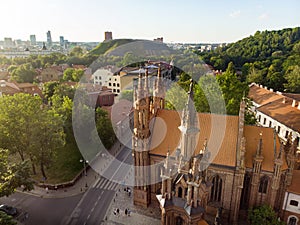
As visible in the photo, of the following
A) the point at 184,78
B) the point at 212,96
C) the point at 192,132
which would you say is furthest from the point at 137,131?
the point at 184,78

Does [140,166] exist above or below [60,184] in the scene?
above

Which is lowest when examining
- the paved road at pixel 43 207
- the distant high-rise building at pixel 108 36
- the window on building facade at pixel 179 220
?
the paved road at pixel 43 207

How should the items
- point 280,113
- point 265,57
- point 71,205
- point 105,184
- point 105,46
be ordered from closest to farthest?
point 71,205
point 105,184
point 280,113
point 265,57
point 105,46

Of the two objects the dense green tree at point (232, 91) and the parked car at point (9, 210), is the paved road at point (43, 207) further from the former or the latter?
the dense green tree at point (232, 91)

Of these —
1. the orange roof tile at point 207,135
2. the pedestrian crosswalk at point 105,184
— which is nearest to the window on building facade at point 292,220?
the orange roof tile at point 207,135

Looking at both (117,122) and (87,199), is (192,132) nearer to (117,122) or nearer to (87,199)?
(87,199)

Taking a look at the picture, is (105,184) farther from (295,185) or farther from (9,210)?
(295,185)

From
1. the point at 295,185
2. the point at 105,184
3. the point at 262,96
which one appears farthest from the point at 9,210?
the point at 262,96
